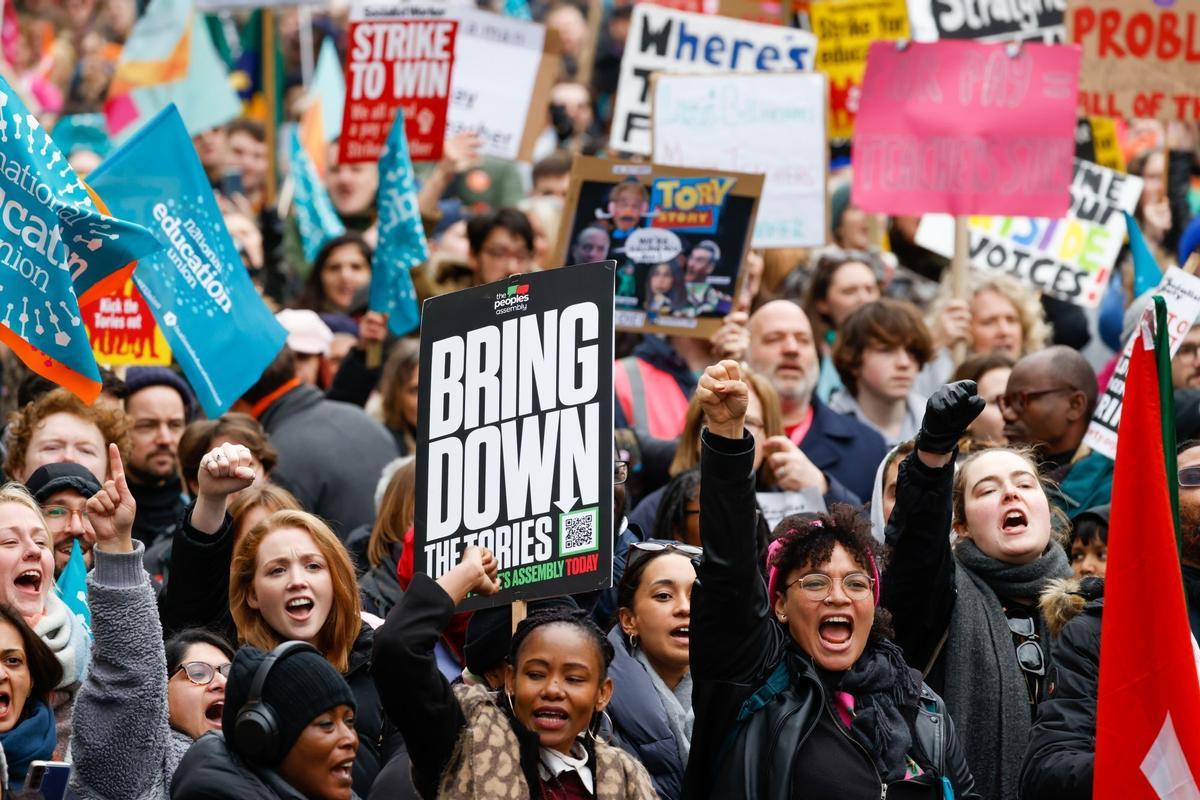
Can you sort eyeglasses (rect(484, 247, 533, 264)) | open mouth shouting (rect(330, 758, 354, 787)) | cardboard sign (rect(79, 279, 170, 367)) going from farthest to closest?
eyeglasses (rect(484, 247, 533, 264)) < cardboard sign (rect(79, 279, 170, 367)) < open mouth shouting (rect(330, 758, 354, 787))

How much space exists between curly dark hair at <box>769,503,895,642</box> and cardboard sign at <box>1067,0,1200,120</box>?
19.1ft

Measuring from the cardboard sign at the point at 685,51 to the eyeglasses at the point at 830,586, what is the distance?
245 inches

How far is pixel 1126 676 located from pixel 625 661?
149cm

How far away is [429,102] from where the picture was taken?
1115cm

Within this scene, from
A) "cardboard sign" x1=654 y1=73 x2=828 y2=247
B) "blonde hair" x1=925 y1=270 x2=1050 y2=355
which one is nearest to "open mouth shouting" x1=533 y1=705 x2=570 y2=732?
"blonde hair" x1=925 y1=270 x2=1050 y2=355

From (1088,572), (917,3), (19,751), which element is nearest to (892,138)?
(917,3)

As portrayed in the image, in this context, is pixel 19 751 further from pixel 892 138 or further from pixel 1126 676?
pixel 892 138

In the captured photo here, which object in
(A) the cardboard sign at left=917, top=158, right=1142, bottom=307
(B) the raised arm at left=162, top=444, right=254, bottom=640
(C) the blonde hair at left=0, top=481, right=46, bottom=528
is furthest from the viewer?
(A) the cardboard sign at left=917, top=158, right=1142, bottom=307

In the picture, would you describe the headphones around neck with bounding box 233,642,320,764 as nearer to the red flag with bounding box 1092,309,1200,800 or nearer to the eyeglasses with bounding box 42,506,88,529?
the eyeglasses with bounding box 42,506,88,529

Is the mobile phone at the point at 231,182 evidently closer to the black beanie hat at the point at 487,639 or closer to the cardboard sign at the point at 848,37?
the cardboard sign at the point at 848,37

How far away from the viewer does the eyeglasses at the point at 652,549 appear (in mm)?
6430

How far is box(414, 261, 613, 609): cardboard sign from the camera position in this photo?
18.3 feet

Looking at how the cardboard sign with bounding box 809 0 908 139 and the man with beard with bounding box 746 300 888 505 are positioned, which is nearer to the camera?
the man with beard with bounding box 746 300 888 505

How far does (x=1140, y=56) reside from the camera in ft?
36.4
